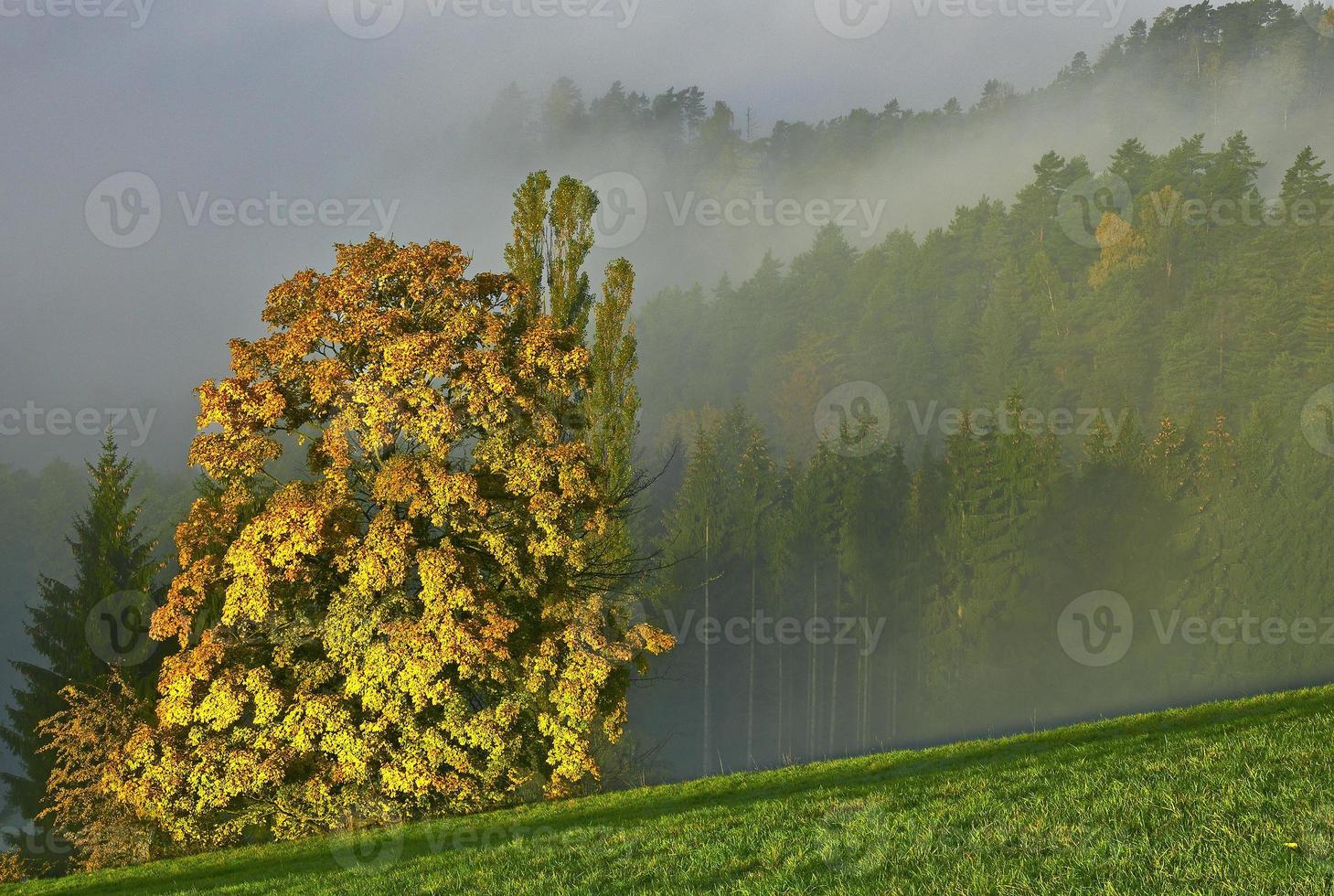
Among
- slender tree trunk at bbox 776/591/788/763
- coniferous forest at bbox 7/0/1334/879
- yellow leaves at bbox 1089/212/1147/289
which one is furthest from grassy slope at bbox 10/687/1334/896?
yellow leaves at bbox 1089/212/1147/289

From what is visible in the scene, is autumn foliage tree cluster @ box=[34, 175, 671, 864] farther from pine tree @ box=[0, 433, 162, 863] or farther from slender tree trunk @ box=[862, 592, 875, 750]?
slender tree trunk @ box=[862, 592, 875, 750]

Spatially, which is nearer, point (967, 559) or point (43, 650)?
point (43, 650)

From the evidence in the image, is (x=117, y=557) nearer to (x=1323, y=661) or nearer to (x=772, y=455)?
(x=1323, y=661)

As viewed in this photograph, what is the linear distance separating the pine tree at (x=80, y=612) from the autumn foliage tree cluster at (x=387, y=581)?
13.8 m

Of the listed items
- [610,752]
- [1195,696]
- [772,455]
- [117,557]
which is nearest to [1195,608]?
[1195,696]

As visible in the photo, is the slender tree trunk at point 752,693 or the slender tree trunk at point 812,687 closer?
the slender tree trunk at point 812,687

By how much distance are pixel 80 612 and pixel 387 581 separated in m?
20.5

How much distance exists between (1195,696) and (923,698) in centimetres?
1625

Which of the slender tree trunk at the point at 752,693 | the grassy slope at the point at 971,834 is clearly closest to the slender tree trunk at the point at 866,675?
the slender tree trunk at the point at 752,693

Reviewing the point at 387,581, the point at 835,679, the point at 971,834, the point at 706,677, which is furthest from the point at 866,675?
the point at 971,834

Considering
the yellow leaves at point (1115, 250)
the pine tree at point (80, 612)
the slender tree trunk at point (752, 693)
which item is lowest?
the slender tree trunk at point (752, 693)

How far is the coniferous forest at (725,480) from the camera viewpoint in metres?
20.2

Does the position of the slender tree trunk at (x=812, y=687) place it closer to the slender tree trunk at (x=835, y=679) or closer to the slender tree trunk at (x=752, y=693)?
the slender tree trunk at (x=835, y=679)

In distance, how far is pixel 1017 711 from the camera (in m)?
70.8
